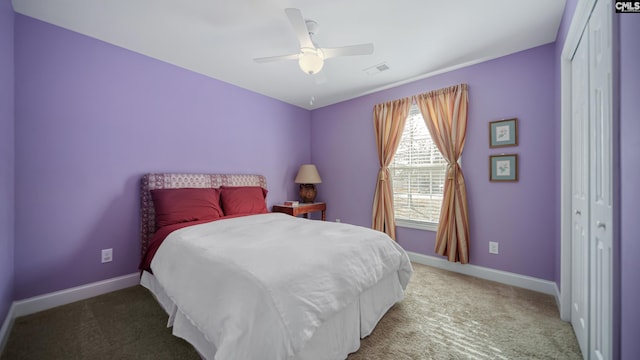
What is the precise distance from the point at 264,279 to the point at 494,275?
2.73 m

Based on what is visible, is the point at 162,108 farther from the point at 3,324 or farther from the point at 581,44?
the point at 581,44

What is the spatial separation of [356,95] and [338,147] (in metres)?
0.90

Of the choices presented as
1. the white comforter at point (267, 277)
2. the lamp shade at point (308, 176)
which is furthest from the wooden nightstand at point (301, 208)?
the white comforter at point (267, 277)

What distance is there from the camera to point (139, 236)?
2.57 m

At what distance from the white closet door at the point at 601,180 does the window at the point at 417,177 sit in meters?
1.72

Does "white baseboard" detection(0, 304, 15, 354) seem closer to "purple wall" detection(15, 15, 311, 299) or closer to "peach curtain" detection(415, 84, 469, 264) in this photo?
"purple wall" detection(15, 15, 311, 299)

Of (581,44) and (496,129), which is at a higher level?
(581,44)

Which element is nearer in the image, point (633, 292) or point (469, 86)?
point (633, 292)

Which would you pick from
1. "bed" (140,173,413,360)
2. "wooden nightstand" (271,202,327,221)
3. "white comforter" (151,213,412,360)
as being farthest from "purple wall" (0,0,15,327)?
"wooden nightstand" (271,202,327,221)

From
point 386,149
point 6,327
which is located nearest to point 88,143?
point 6,327

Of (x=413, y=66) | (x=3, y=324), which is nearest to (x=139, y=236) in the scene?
(x=3, y=324)

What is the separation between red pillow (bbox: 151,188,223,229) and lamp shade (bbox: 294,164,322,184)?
63.3 inches

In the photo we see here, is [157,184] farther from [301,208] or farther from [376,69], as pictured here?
[376,69]

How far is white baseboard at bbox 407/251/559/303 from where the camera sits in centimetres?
232
